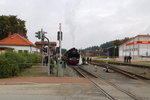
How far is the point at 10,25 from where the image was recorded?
5784 centimetres

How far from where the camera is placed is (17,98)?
→ 26.4ft

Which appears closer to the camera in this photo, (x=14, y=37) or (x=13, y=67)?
(x=13, y=67)

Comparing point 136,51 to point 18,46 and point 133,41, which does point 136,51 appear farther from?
point 18,46

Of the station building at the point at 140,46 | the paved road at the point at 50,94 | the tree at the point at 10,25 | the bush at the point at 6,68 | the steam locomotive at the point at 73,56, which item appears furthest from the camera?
the station building at the point at 140,46

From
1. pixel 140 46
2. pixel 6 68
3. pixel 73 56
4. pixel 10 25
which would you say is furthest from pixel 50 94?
pixel 140 46

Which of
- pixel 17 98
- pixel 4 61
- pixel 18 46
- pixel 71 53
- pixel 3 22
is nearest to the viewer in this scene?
pixel 17 98

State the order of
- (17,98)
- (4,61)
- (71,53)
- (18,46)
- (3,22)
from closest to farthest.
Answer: (17,98)
(4,61)
(71,53)
(18,46)
(3,22)

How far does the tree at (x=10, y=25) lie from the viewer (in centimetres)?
5681

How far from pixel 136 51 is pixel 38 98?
2893 inches

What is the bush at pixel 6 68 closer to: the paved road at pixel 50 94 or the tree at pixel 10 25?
the paved road at pixel 50 94

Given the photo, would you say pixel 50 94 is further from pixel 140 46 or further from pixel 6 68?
pixel 140 46

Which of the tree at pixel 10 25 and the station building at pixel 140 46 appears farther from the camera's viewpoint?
the station building at pixel 140 46

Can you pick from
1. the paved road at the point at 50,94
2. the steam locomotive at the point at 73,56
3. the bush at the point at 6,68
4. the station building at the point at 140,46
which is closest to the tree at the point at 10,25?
the steam locomotive at the point at 73,56

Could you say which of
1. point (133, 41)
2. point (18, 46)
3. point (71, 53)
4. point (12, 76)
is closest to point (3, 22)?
point (18, 46)
